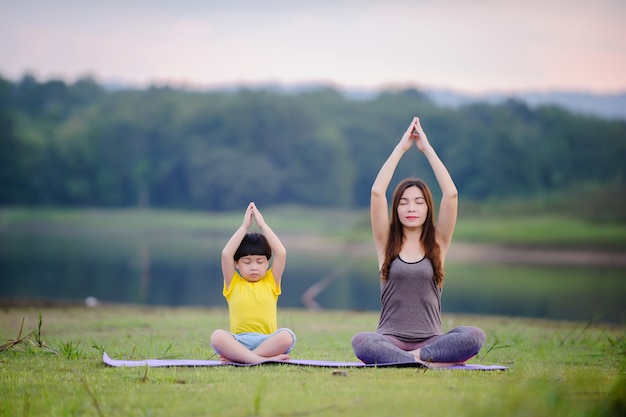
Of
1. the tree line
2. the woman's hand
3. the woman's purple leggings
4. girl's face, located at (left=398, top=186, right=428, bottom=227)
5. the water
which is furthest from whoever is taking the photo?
the tree line

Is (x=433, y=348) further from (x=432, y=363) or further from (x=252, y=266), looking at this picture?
(x=252, y=266)

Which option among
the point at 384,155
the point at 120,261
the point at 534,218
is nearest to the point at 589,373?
the point at 120,261

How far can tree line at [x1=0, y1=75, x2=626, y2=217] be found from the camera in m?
76.1

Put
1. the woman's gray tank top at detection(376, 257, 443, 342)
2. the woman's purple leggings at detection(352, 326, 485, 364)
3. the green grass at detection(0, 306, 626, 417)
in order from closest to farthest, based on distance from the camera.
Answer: the green grass at detection(0, 306, 626, 417) < the woman's purple leggings at detection(352, 326, 485, 364) < the woman's gray tank top at detection(376, 257, 443, 342)

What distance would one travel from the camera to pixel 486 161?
75.9 meters

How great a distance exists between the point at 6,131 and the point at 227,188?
2033 centimetres

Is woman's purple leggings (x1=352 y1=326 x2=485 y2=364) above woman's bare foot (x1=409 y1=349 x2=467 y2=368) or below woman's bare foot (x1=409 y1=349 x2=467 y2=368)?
above

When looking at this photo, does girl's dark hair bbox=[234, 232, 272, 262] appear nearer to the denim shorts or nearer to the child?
the child

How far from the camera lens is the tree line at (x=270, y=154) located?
76.1m

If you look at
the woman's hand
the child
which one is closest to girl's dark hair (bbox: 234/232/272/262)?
the child

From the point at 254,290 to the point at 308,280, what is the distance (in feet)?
76.9

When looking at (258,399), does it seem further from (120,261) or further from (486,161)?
(486,161)

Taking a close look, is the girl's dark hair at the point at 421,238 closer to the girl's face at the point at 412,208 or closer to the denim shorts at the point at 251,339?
the girl's face at the point at 412,208

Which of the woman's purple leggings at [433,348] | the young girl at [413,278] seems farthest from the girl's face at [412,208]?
the woman's purple leggings at [433,348]
